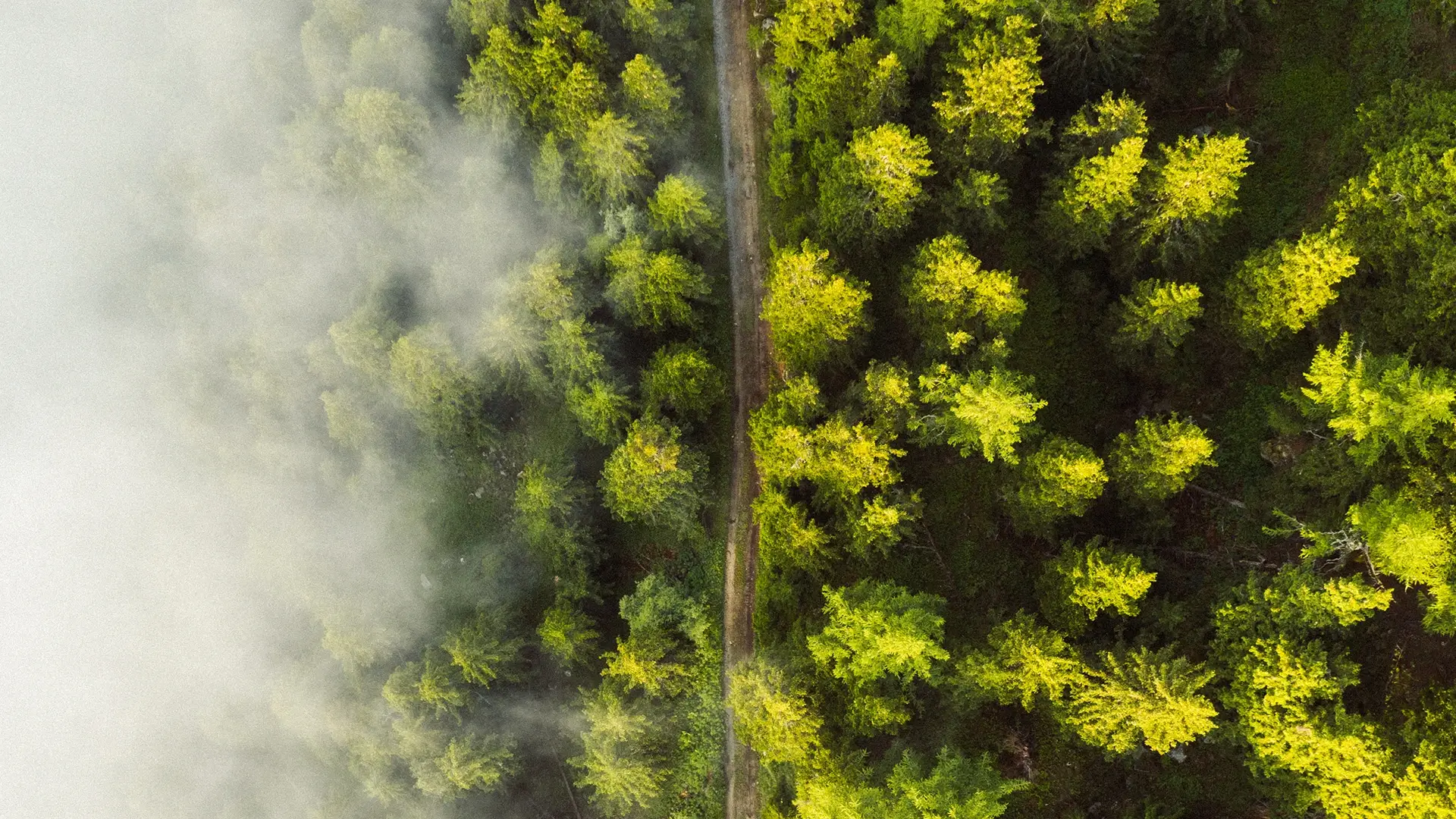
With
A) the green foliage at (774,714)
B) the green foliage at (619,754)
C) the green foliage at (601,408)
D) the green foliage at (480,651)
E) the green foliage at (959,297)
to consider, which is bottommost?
the green foliage at (480,651)

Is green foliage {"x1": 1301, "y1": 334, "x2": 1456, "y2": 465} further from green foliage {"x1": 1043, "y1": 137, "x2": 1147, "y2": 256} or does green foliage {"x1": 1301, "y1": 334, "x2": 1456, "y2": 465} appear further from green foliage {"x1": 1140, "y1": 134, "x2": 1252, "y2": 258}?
green foliage {"x1": 1043, "y1": 137, "x2": 1147, "y2": 256}

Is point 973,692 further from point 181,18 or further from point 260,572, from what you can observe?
point 181,18

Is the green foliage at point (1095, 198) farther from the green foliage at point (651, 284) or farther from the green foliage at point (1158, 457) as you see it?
the green foliage at point (651, 284)

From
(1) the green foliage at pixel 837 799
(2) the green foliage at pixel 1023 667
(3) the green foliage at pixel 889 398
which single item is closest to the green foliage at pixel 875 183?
(3) the green foliage at pixel 889 398

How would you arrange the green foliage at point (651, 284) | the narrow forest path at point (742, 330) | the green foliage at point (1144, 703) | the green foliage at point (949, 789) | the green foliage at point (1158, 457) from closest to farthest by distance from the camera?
the green foliage at point (1144, 703) < the green foliage at point (949, 789) < the green foliage at point (1158, 457) < the green foliage at point (651, 284) < the narrow forest path at point (742, 330)

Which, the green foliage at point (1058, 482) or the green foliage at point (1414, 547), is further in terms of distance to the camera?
the green foliage at point (1058, 482)

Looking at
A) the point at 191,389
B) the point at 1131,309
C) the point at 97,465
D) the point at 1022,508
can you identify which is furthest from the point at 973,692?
the point at 97,465
